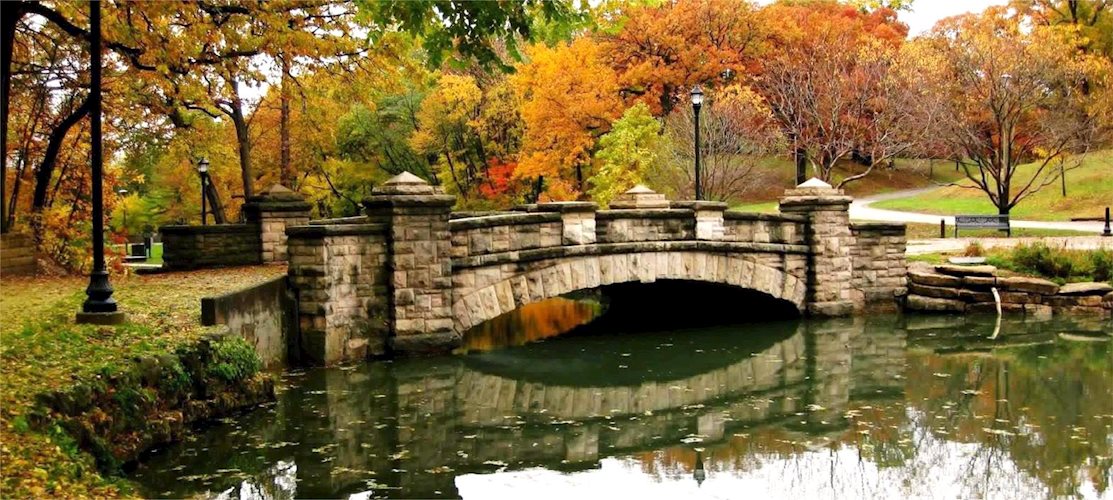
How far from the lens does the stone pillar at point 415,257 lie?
49.0 ft

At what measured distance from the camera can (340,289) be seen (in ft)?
48.4

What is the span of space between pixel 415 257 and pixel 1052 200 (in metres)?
32.2

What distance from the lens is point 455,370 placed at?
47.8 feet

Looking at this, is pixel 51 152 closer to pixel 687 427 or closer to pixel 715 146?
pixel 687 427

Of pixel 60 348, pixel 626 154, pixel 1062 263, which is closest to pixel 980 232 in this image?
pixel 1062 263

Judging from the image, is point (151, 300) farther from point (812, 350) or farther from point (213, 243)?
point (812, 350)

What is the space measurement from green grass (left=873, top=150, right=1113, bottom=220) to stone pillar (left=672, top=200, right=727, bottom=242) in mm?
22374

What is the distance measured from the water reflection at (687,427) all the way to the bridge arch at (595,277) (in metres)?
0.86

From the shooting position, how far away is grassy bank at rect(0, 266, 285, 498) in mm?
6797

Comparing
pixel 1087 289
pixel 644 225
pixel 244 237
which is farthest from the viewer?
pixel 244 237

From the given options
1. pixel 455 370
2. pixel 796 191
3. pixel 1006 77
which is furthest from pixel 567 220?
pixel 1006 77

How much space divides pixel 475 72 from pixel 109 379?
3354 cm

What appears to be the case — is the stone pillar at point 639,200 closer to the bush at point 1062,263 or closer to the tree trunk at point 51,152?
the bush at point 1062,263

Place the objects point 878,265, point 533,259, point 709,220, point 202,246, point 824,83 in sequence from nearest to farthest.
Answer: point 533,259, point 709,220, point 878,265, point 202,246, point 824,83
